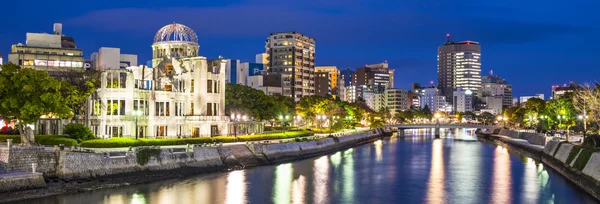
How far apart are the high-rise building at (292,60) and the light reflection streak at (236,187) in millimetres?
124567

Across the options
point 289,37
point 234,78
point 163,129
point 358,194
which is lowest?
point 358,194

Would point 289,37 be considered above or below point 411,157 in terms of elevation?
above

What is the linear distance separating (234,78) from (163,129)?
102m

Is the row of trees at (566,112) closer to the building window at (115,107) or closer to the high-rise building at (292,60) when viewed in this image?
the building window at (115,107)

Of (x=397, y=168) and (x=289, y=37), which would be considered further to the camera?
(x=289, y=37)

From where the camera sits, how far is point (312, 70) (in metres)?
194

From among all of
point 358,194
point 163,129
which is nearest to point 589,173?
point 358,194

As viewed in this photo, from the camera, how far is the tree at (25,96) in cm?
4791

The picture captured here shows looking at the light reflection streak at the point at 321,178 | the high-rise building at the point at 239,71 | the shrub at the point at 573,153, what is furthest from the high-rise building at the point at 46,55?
the shrub at the point at 573,153

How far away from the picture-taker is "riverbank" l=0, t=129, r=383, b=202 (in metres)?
44.2

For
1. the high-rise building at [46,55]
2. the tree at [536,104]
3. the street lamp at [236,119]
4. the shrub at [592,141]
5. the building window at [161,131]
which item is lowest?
the shrub at [592,141]

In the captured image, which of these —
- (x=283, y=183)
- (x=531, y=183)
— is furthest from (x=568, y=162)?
(x=283, y=183)

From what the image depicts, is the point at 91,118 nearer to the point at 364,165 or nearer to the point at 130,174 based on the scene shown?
the point at 130,174

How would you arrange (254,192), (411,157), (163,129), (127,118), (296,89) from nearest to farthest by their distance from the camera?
1. (254,192)
2. (127,118)
3. (163,129)
4. (411,157)
5. (296,89)
